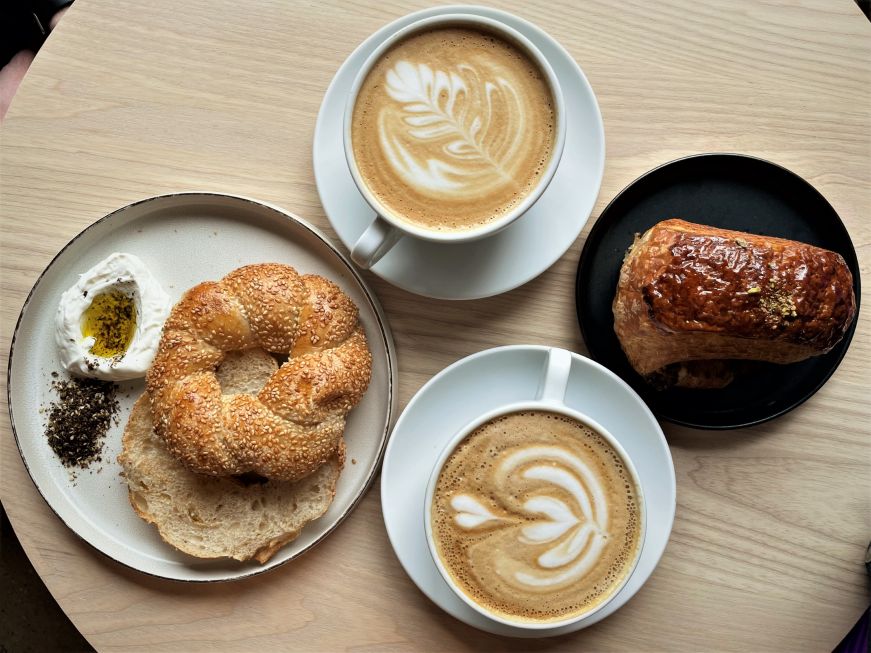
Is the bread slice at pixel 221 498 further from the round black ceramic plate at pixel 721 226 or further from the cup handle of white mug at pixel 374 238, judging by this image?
the round black ceramic plate at pixel 721 226

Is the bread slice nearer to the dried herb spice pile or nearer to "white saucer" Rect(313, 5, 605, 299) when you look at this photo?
the dried herb spice pile

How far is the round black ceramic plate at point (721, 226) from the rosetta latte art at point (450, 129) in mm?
361

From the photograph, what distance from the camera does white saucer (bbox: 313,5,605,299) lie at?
1667mm

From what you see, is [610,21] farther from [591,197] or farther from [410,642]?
[410,642]

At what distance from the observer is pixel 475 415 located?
1695mm

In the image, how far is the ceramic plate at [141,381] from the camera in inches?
70.2

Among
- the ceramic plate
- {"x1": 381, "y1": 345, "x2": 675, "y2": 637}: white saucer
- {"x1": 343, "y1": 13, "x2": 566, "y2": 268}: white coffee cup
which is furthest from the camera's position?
the ceramic plate

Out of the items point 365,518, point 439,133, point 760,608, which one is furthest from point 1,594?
point 760,608

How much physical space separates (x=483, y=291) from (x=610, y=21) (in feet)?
2.54

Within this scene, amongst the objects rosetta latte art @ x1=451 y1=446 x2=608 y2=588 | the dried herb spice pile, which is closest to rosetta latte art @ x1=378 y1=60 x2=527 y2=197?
rosetta latte art @ x1=451 y1=446 x2=608 y2=588

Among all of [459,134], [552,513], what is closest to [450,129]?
[459,134]

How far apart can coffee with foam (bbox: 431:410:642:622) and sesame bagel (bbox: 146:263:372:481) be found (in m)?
0.37

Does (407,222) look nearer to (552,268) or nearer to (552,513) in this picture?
(552,268)

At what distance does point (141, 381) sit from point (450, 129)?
1034mm
